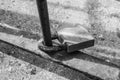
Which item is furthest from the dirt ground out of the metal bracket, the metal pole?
the metal pole

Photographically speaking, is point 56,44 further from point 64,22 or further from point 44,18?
point 64,22

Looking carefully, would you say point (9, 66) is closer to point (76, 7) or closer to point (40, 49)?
point (40, 49)

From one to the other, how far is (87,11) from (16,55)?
1.16 meters

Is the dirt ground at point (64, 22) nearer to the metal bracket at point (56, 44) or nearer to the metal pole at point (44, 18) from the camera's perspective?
the metal bracket at point (56, 44)

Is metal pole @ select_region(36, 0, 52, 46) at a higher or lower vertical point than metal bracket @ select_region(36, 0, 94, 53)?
higher

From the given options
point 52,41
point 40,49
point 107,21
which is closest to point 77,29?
point 52,41

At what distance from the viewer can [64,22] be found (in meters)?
2.48

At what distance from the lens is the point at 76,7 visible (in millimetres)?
2703

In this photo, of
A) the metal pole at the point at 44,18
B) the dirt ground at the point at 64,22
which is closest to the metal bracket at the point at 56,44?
the metal pole at the point at 44,18

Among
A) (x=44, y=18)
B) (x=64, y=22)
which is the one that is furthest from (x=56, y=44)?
(x=64, y=22)

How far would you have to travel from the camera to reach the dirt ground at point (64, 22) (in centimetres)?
194

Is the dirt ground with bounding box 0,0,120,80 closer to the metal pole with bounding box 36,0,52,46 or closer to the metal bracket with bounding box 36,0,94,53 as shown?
the metal bracket with bounding box 36,0,94,53

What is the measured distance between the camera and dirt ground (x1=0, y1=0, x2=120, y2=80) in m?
1.94

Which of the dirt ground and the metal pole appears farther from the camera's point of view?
the dirt ground
